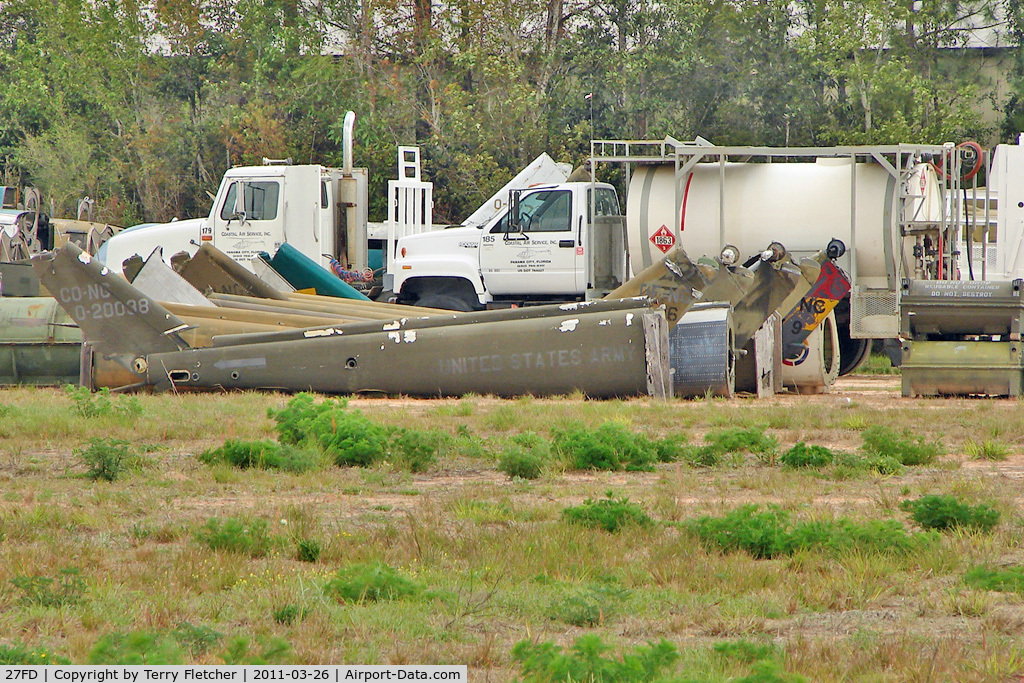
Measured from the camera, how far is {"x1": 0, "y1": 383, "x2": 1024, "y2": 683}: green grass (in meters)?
4.27

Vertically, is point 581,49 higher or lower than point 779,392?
higher

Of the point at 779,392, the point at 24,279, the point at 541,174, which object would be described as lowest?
the point at 779,392

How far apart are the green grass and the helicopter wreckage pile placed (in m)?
3.28

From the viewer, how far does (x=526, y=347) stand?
12.3 metres

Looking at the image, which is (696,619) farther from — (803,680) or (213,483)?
(213,483)

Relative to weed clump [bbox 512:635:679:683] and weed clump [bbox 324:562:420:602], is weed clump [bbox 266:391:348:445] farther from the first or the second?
weed clump [bbox 512:635:679:683]

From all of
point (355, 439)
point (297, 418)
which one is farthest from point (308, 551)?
point (297, 418)

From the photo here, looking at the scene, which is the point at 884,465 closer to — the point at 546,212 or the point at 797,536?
the point at 797,536

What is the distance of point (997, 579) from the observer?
5180mm

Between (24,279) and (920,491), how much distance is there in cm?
1245

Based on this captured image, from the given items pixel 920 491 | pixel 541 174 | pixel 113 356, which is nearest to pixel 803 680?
pixel 920 491

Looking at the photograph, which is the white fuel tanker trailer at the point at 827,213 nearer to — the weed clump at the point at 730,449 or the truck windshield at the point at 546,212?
the truck windshield at the point at 546,212

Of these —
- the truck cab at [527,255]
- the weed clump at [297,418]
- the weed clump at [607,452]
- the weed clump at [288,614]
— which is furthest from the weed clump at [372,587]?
the truck cab at [527,255]

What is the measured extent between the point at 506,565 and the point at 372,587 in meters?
0.74
